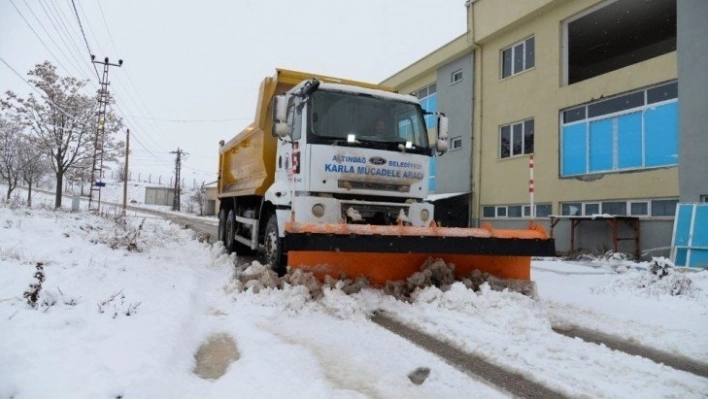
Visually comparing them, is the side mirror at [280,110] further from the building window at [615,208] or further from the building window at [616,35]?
the building window at [616,35]

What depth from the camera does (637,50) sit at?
719 inches

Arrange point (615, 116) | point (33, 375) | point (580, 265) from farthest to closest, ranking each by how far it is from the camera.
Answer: point (615, 116) < point (580, 265) < point (33, 375)

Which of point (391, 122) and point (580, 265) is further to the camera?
point (580, 265)

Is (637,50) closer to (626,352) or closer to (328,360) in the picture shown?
(626,352)

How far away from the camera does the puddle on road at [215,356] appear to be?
3145 millimetres

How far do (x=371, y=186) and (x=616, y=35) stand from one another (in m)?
15.2

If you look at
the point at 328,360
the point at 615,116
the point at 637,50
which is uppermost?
the point at 637,50

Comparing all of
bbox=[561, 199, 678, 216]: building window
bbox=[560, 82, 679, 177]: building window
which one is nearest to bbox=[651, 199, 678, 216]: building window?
bbox=[561, 199, 678, 216]: building window

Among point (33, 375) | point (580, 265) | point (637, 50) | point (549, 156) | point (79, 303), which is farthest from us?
point (637, 50)

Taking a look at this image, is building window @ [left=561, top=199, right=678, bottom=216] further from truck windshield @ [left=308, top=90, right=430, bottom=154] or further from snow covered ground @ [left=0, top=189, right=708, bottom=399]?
truck windshield @ [left=308, top=90, right=430, bottom=154]

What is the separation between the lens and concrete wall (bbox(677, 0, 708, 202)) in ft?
34.8

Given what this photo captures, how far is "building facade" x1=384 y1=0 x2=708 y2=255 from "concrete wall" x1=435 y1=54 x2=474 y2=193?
0.25 ft

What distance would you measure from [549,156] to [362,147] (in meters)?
10.7

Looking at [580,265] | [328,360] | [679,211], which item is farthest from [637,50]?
[328,360]
